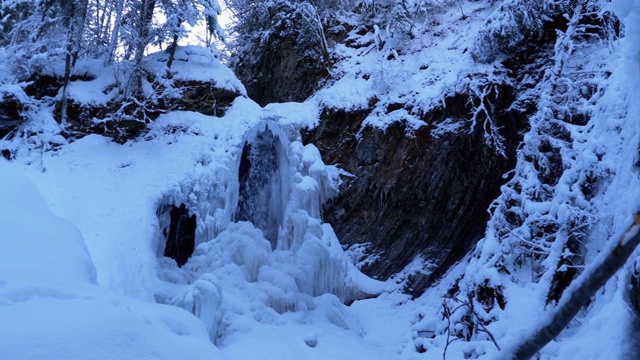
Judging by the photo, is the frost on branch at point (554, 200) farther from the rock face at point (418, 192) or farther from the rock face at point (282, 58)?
the rock face at point (282, 58)

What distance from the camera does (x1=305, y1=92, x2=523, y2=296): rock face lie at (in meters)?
9.95

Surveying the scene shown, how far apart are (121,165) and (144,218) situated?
70.4 inches

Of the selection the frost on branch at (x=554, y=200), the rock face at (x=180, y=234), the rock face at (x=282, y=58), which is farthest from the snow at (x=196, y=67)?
the frost on branch at (x=554, y=200)

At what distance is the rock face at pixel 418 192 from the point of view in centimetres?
995

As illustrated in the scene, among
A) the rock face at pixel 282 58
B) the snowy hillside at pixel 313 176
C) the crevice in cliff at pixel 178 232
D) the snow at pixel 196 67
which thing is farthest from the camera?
the rock face at pixel 282 58

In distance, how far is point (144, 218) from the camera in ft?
26.6

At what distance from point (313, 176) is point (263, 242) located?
1879mm

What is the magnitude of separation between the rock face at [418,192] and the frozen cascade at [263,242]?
0.65 meters

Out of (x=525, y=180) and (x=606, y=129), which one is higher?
(x=606, y=129)

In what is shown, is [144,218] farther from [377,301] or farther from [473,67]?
[473,67]

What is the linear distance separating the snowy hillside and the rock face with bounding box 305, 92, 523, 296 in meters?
0.15

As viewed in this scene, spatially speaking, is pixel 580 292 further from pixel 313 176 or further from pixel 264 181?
pixel 264 181

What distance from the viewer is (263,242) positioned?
8867 mm

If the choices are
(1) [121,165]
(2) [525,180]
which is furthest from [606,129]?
(1) [121,165]
